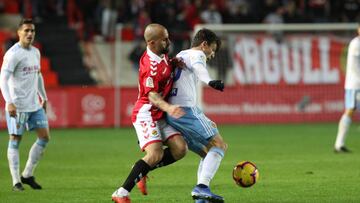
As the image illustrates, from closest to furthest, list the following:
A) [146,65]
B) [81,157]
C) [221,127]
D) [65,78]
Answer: [146,65], [81,157], [221,127], [65,78]

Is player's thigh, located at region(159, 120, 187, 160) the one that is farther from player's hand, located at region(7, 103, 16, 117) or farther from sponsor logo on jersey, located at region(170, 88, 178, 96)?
player's hand, located at region(7, 103, 16, 117)

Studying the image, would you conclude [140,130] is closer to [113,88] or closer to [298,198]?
[298,198]

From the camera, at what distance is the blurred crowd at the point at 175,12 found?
29.5m

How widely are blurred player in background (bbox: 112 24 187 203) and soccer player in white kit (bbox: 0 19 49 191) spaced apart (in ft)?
8.79

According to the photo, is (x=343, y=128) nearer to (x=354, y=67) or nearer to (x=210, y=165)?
(x=354, y=67)

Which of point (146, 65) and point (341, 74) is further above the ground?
point (146, 65)

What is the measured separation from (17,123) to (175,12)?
60.2 feet

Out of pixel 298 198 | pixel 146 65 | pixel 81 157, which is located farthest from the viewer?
pixel 81 157

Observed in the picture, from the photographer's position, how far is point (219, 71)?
26.3 m

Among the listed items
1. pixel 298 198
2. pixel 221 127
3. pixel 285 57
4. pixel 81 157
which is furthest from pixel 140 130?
pixel 285 57

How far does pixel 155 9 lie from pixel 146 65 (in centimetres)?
1972

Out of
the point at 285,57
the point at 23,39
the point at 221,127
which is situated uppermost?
the point at 23,39

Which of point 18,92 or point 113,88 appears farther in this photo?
point 113,88

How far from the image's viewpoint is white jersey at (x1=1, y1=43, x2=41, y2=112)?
41.3 ft
